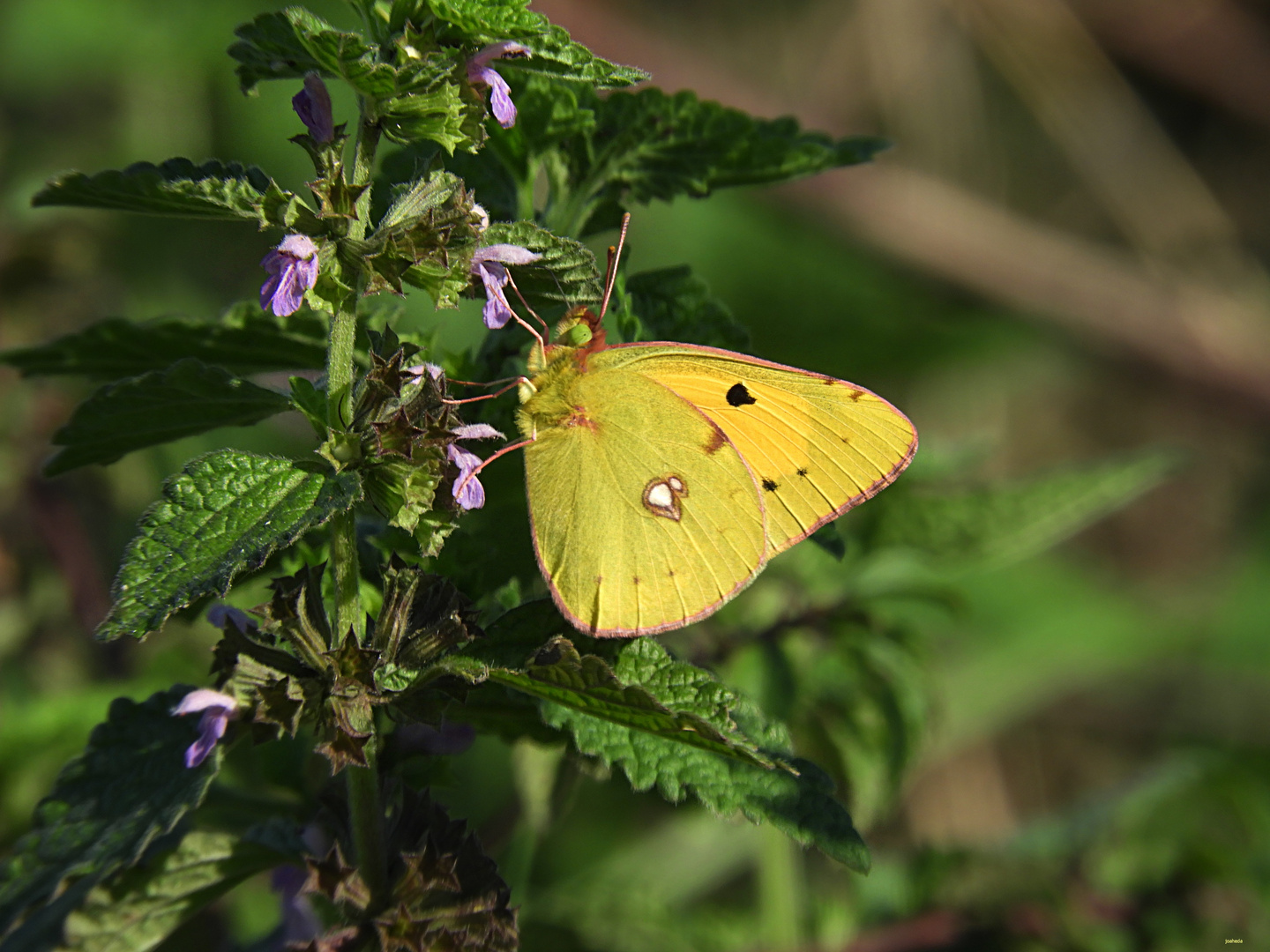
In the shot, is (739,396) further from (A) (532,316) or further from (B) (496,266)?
(B) (496,266)

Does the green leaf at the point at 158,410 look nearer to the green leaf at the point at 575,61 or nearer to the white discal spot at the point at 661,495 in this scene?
the green leaf at the point at 575,61

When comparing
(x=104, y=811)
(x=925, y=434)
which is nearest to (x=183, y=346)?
(x=104, y=811)

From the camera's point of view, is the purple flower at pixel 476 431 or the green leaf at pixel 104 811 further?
→ the purple flower at pixel 476 431

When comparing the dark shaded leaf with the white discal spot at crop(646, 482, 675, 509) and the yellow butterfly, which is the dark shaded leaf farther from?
the white discal spot at crop(646, 482, 675, 509)

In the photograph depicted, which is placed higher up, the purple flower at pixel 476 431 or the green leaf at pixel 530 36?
the green leaf at pixel 530 36

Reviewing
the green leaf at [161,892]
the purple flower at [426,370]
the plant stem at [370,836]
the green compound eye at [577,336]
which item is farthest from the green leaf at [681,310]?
the green leaf at [161,892]

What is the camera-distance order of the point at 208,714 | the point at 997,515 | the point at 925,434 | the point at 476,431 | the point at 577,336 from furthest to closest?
1. the point at 925,434
2. the point at 997,515
3. the point at 577,336
4. the point at 476,431
5. the point at 208,714

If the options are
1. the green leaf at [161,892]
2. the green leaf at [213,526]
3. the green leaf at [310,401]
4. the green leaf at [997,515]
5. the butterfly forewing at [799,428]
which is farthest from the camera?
the green leaf at [997,515]

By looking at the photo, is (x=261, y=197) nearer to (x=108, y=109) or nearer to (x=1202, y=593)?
(x=108, y=109)
